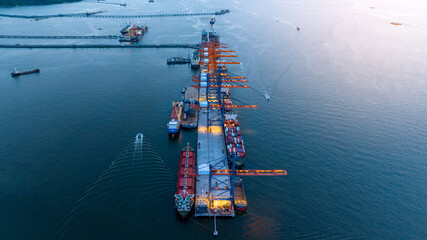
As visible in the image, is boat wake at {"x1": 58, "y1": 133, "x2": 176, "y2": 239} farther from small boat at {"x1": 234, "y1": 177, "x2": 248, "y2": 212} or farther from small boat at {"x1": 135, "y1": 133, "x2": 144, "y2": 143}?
small boat at {"x1": 234, "y1": 177, "x2": 248, "y2": 212}

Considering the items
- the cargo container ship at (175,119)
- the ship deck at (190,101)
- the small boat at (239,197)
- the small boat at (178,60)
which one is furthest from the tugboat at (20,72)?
the small boat at (239,197)

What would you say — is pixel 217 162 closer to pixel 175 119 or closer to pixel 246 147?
pixel 246 147

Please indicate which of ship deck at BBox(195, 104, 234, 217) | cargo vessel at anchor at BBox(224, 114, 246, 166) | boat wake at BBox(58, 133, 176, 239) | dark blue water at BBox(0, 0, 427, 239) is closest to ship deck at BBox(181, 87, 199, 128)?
ship deck at BBox(195, 104, 234, 217)

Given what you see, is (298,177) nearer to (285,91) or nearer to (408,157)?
(408,157)

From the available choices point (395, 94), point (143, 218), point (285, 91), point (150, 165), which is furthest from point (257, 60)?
point (143, 218)

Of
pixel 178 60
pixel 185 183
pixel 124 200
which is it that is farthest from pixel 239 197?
pixel 178 60

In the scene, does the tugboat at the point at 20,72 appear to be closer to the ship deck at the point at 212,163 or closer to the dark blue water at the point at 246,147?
the dark blue water at the point at 246,147
